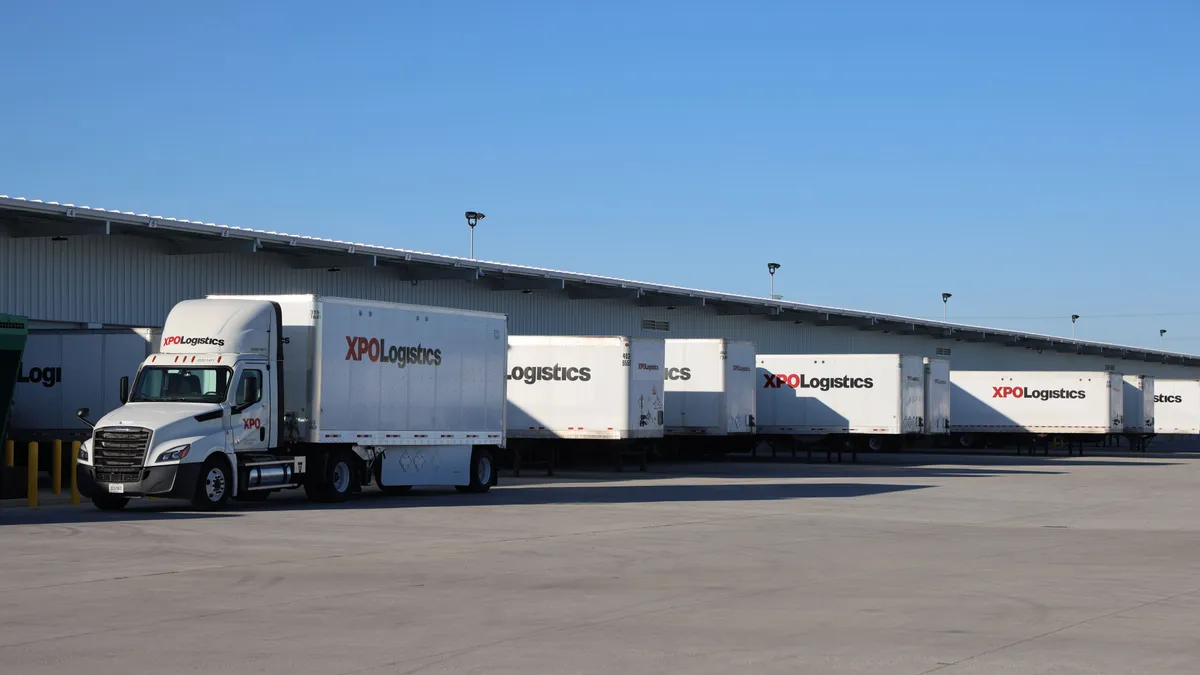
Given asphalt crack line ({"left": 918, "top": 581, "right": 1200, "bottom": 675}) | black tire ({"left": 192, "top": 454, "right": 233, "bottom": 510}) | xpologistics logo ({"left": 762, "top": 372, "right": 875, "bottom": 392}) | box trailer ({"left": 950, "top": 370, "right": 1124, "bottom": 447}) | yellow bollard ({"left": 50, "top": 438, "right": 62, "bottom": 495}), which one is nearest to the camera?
asphalt crack line ({"left": 918, "top": 581, "right": 1200, "bottom": 675})

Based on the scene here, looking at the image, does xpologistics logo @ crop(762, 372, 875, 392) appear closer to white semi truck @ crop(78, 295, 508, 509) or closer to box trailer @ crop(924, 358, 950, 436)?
box trailer @ crop(924, 358, 950, 436)

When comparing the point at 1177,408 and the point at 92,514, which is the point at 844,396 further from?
the point at 92,514

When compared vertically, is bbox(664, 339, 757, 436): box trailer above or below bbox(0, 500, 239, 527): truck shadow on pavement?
above

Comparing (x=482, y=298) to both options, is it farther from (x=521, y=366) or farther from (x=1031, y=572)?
(x=1031, y=572)

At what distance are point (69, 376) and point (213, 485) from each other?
9.46m

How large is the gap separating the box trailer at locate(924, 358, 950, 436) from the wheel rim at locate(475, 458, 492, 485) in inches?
1049

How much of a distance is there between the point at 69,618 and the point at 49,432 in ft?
70.0

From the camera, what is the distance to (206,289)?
38500 mm

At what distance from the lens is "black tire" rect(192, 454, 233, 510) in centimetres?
2325

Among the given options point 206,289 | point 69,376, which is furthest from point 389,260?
point 69,376

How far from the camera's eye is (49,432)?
3159 centimetres

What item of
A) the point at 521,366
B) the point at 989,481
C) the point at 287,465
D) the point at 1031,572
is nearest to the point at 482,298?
the point at 521,366

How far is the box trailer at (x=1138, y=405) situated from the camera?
6850 cm

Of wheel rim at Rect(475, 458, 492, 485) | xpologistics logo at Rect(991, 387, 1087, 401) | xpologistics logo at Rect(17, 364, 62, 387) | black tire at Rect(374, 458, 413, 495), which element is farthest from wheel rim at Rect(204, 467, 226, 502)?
xpologistics logo at Rect(991, 387, 1087, 401)
